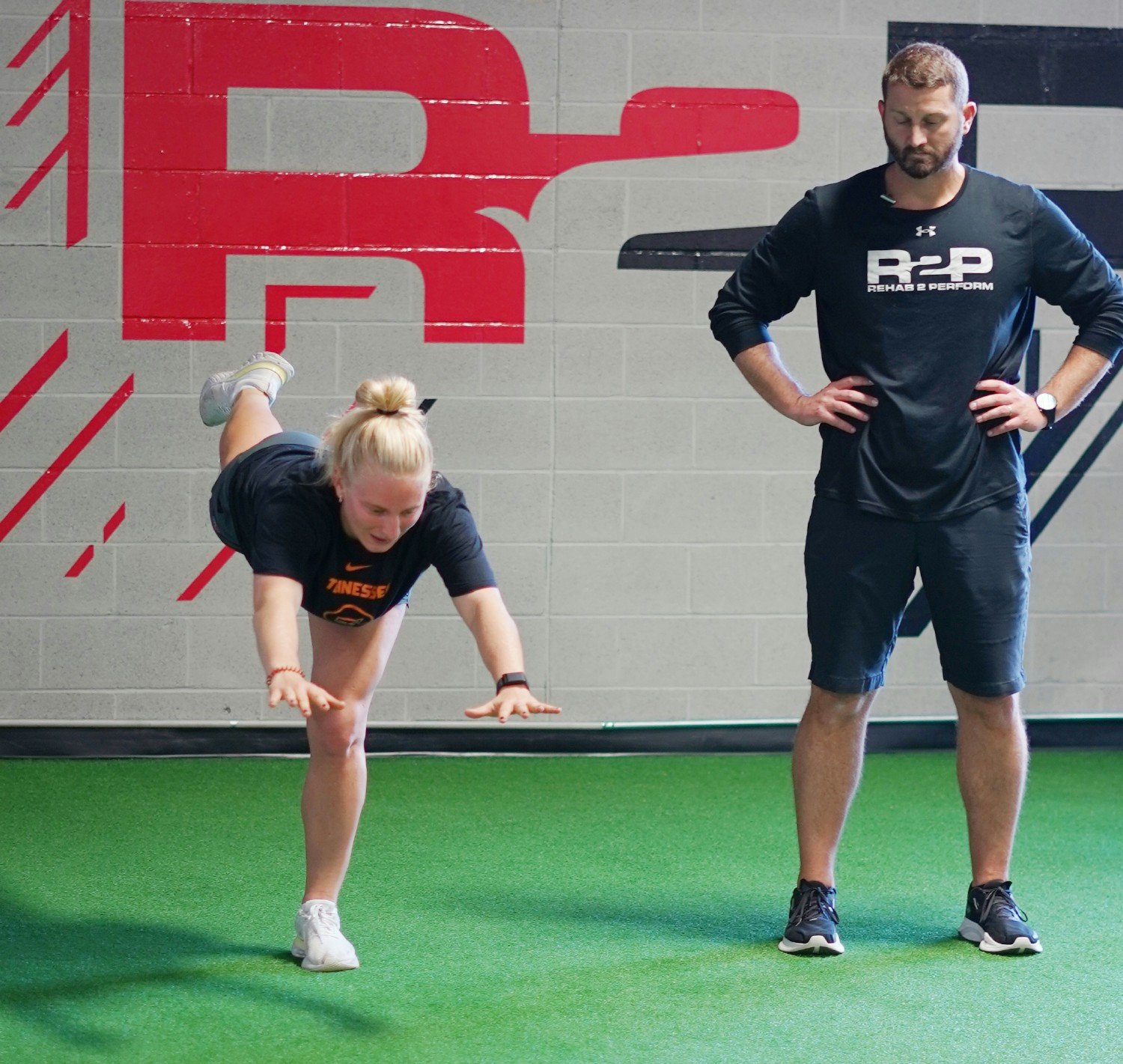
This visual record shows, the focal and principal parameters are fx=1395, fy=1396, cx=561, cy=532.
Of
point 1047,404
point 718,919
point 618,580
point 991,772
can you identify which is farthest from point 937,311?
point 618,580

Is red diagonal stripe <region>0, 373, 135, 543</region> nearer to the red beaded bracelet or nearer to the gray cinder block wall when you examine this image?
the gray cinder block wall

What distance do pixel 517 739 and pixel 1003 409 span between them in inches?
91.9

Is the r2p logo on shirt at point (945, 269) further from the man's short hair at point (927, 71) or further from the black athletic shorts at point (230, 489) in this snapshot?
the black athletic shorts at point (230, 489)

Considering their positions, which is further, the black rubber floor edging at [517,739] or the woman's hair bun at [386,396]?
the black rubber floor edging at [517,739]

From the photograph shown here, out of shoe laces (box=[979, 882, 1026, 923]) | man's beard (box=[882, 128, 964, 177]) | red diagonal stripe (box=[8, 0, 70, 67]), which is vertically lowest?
shoe laces (box=[979, 882, 1026, 923])

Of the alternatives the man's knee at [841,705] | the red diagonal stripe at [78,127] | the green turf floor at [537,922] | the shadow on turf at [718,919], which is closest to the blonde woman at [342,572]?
the green turf floor at [537,922]

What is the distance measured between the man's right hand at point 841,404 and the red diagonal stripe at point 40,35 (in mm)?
2856

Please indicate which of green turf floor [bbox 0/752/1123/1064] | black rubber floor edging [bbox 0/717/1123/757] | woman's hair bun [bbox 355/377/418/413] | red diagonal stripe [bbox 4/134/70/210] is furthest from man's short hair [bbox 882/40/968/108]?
red diagonal stripe [bbox 4/134/70/210]

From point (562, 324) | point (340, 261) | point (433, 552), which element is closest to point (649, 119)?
point (562, 324)

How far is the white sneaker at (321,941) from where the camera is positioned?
254 cm

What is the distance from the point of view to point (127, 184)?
169 inches

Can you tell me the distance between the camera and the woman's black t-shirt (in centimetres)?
228

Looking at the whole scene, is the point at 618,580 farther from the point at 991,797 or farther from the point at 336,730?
the point at 336,730

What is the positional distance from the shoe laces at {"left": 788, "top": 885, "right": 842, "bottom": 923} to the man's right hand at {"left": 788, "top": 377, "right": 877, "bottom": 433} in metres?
0.90
